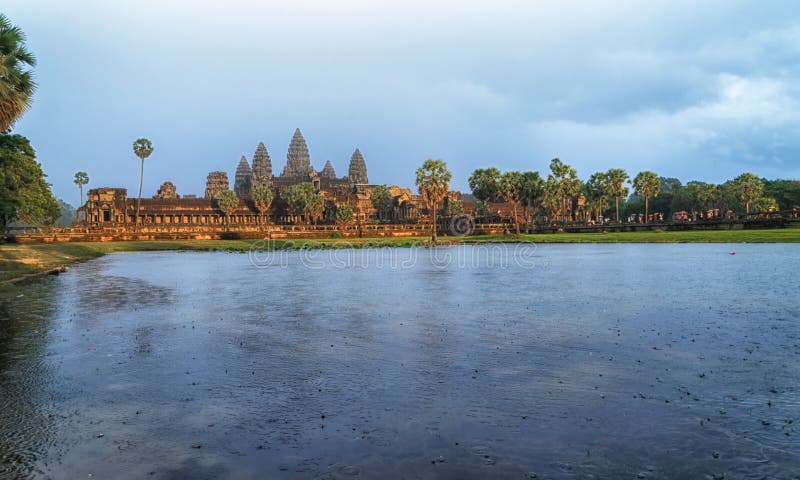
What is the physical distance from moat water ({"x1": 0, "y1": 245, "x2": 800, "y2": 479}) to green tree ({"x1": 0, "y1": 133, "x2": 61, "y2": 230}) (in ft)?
163

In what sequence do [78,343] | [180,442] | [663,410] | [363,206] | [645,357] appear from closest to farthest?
[180,442], [663,410], [645,357], [78,343], [363,206]

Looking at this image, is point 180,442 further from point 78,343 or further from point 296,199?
point 296,199

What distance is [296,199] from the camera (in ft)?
477

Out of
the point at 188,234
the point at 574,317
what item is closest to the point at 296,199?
the point at 188,234

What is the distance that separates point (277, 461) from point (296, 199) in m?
140

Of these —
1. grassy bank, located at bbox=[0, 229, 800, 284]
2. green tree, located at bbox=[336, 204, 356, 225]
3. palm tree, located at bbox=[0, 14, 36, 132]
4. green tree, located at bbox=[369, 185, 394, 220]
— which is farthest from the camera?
green tree, located at bbox=[369, 185, 394, 220]

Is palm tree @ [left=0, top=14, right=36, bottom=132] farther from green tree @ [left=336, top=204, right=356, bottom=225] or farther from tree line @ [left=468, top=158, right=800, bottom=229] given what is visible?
green tree @ [left=336, top=204, right=356, bottom=225]

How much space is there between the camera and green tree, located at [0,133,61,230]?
63.0 m

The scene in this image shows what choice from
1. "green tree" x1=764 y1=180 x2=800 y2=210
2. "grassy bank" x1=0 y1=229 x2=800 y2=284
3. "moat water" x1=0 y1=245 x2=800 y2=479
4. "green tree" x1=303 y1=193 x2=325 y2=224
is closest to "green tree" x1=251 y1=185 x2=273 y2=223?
"green tree" x1=303 y1=193 x2=325 y2=224

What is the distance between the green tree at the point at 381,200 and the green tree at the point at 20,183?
10105 cm

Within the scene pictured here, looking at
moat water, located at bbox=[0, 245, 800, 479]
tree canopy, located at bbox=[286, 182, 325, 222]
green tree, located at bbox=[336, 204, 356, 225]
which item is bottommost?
moat water, located at bbox=[0, 245, 800, 479]

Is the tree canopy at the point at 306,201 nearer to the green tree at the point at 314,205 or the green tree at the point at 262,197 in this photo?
the green tree at the point at 314,205

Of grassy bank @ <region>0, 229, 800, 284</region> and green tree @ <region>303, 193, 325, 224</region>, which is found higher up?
green tree @ <region>303, 193, 325, 224</region>

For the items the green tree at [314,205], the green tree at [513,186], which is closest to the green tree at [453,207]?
the green tree at [314,205]
